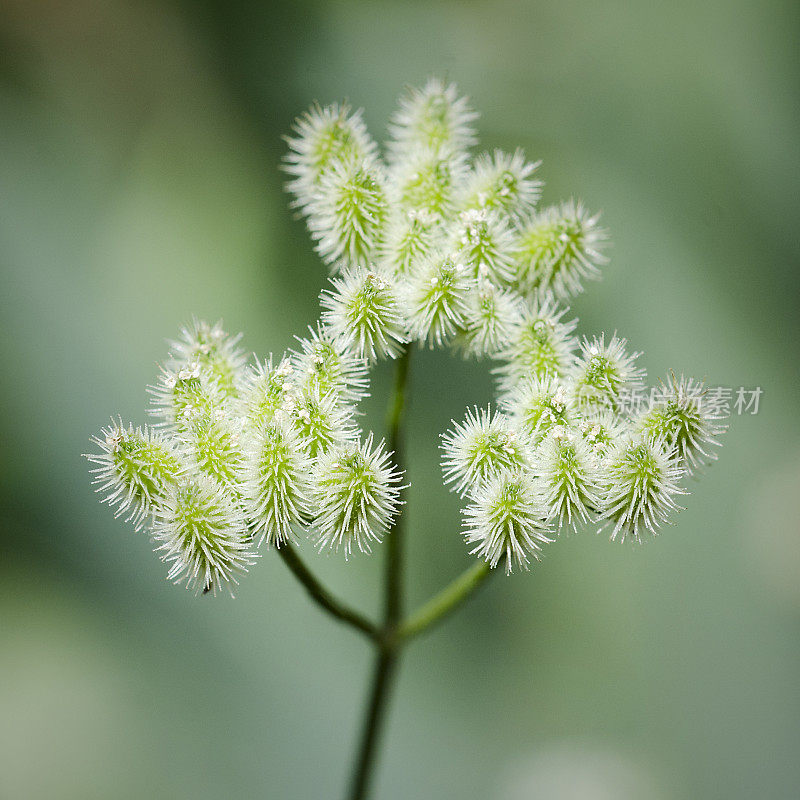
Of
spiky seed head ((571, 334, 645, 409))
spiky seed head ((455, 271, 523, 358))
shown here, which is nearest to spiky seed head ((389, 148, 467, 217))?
spiky seed head ((455, 271, 523, 358))

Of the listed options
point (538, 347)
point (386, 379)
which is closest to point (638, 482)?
point (538, 347)

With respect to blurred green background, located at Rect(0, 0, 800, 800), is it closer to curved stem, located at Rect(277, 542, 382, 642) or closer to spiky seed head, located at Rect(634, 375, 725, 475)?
curved stem, located at Rect(277, 542, 382, 642)

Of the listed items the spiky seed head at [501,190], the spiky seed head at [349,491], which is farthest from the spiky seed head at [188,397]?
the spiky seed head at [501,190]

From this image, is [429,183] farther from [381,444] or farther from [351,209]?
[381,444]

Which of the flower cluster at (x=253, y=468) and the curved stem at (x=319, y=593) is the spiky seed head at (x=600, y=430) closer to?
the flower cluster at (x=253, y=468)

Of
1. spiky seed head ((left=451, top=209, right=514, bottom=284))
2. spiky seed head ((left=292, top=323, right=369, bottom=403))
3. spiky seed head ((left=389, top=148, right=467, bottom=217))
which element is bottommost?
spiky seed head ((left=292, top=323, right=369, bottom=403))

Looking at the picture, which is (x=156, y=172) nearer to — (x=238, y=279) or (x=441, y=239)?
(x=238, y=279)
